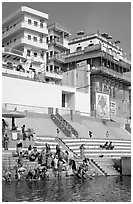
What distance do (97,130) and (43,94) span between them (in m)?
8.24

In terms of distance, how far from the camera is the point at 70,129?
30.6 meters

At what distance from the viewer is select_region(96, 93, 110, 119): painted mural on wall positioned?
44.4 m

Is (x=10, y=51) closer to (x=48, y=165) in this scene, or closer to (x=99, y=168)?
(x=99, y=168)

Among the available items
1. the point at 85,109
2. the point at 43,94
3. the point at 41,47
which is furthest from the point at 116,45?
the point at 43,94

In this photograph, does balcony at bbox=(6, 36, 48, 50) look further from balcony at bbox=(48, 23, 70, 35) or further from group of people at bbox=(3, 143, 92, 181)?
group of people at bbox=(3, 143, 92, 181)

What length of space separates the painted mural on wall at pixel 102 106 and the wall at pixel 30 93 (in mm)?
6775

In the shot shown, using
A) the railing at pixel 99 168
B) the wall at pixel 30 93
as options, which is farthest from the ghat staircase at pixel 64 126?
the railing at pixel 99 168

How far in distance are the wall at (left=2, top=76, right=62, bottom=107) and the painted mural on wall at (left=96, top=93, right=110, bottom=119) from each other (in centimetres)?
677

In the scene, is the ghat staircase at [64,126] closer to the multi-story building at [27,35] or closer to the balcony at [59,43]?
the multi-story building at [27,35]

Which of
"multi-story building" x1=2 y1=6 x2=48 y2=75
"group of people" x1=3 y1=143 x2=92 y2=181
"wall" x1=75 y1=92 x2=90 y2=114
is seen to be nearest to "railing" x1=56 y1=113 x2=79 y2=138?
"wall" x1=75 y1=92 x2=90 y2=114

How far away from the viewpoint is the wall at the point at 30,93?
35250 mm

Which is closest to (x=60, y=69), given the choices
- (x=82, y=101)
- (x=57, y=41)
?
(x=57, y=41)

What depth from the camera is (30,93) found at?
37.2 meters

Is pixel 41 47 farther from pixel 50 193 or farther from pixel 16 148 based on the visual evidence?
pixel 50 193
